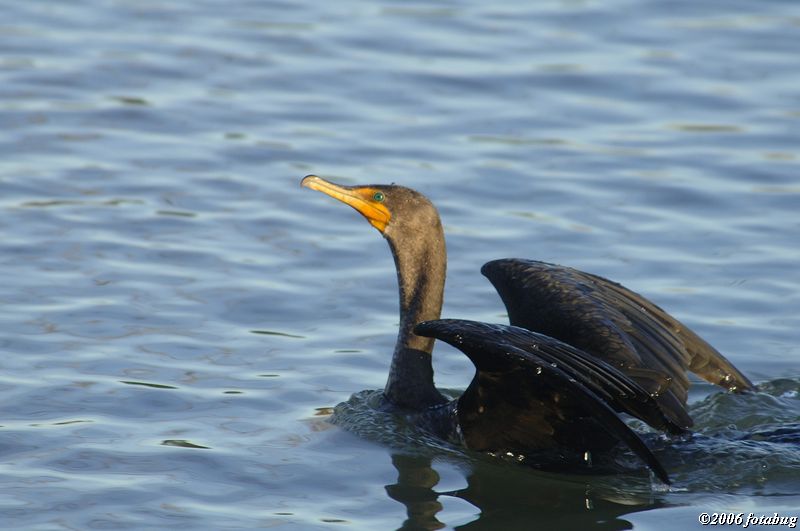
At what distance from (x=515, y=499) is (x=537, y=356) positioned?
85cm

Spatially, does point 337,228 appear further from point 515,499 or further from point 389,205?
point 515,499

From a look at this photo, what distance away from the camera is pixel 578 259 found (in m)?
10.1

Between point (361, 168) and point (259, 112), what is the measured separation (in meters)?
1.48

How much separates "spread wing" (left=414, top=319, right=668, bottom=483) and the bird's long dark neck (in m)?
0.57

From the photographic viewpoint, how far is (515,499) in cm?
709

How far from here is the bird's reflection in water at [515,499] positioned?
6.79m

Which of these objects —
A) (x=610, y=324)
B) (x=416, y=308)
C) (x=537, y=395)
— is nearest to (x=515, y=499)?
(x=537, y=395)

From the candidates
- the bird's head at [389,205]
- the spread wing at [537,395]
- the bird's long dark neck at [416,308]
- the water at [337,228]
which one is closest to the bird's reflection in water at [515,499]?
the water at [337,228]

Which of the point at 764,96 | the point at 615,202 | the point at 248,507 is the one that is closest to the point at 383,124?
the point at 615,202

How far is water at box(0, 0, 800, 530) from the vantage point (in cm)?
719

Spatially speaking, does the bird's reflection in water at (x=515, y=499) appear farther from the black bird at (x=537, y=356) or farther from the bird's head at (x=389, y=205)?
the bird's head at (x=389, y=205)

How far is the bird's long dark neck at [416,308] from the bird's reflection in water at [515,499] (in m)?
0.62

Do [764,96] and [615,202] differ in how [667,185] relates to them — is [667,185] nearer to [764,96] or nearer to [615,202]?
[615,202]

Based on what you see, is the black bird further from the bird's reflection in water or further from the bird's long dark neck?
the bird's reflection in water
